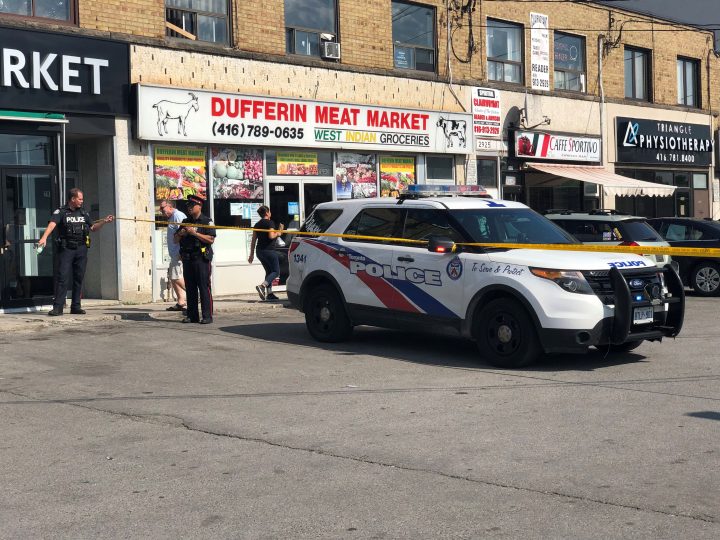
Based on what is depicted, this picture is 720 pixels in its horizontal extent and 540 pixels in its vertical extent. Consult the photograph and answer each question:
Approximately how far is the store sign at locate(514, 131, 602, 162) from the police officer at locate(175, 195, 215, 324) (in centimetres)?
1195

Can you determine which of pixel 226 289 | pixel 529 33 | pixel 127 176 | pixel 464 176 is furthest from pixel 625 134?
pixel 127 176

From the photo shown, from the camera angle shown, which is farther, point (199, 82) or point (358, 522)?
point (199, 82)

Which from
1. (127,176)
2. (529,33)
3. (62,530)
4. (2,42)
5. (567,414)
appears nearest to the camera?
(62,530)

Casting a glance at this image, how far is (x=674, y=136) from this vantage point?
1152 inches

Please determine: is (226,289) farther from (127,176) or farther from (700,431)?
(700,431)

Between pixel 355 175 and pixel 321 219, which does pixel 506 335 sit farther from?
pixel 355 175

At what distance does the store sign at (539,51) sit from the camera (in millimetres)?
24594

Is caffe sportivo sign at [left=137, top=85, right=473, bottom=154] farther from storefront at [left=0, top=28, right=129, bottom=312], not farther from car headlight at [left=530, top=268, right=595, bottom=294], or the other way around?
car headlight at [left=530, top=268, right=595, bottom=294]

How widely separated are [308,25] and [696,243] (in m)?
8.92

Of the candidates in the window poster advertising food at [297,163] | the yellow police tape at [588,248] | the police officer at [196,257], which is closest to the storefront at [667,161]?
the window poster advertising food at [297,163]

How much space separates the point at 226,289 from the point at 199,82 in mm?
3903

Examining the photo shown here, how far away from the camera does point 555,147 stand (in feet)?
82.3

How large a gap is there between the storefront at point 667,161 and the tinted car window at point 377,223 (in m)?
17.3

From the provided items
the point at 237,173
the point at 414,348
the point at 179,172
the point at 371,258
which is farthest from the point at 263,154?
the point at 414,348
